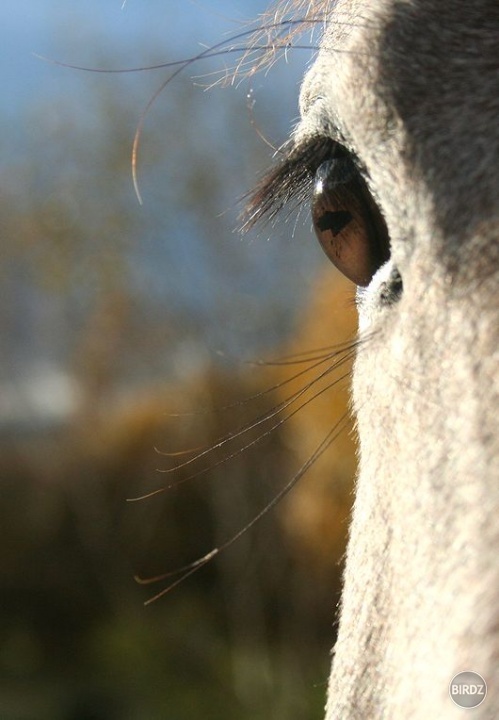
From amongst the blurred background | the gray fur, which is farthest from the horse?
the blurred background

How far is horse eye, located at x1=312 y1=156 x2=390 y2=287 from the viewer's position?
1088 millimetres

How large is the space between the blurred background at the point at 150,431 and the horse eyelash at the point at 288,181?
8676mm

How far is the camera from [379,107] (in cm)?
96

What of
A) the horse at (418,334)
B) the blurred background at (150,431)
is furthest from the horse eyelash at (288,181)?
the blurred background at (150,431)

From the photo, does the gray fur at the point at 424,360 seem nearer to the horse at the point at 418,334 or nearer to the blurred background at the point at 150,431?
the horse at the point at 418,334

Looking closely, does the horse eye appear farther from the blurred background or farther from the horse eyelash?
the blurred background

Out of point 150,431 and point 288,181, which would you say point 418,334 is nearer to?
point 288,181

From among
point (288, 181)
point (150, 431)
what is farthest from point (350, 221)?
point (150, 431)

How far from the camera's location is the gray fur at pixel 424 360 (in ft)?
2.60

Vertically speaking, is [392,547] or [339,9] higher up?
[339,9]

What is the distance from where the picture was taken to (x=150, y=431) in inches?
563

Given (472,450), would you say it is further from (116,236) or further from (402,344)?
(116,236)

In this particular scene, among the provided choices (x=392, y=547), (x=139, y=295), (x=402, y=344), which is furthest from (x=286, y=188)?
(x=139, y=295)

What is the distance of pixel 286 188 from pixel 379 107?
339 mm
